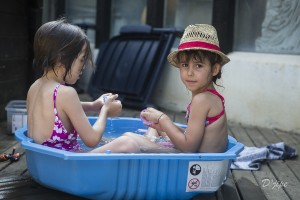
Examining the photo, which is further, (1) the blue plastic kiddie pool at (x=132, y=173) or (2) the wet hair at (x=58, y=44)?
(2) the wet hair at (x=58, y=44)

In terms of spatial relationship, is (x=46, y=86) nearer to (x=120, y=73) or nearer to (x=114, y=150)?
(x=114, y=150)

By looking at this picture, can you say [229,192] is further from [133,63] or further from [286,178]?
[133,63]

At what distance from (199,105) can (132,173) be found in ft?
1.47

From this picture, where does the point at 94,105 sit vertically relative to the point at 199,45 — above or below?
below

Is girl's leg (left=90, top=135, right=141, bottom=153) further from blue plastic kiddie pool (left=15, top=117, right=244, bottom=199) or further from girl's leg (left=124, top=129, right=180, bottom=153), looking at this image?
blue plastic kiddie pool (left=15, top=117, right=244, bottom=199)

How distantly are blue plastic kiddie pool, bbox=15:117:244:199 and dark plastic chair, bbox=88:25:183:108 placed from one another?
8.42 feet

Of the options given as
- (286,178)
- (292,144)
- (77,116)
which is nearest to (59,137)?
(77,116)

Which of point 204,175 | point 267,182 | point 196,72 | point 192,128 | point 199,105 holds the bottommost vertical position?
point 267,182

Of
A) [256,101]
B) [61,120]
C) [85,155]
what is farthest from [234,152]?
[256,101]

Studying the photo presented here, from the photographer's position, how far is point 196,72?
1971mm

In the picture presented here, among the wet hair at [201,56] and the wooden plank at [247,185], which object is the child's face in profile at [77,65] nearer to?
the wet hair at [201,56]

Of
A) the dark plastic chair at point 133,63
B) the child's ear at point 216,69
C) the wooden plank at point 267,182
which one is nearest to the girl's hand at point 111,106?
the child's ear at point 216,69

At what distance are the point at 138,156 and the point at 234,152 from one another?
1.45ft

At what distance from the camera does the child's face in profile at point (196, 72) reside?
77.6 inches
